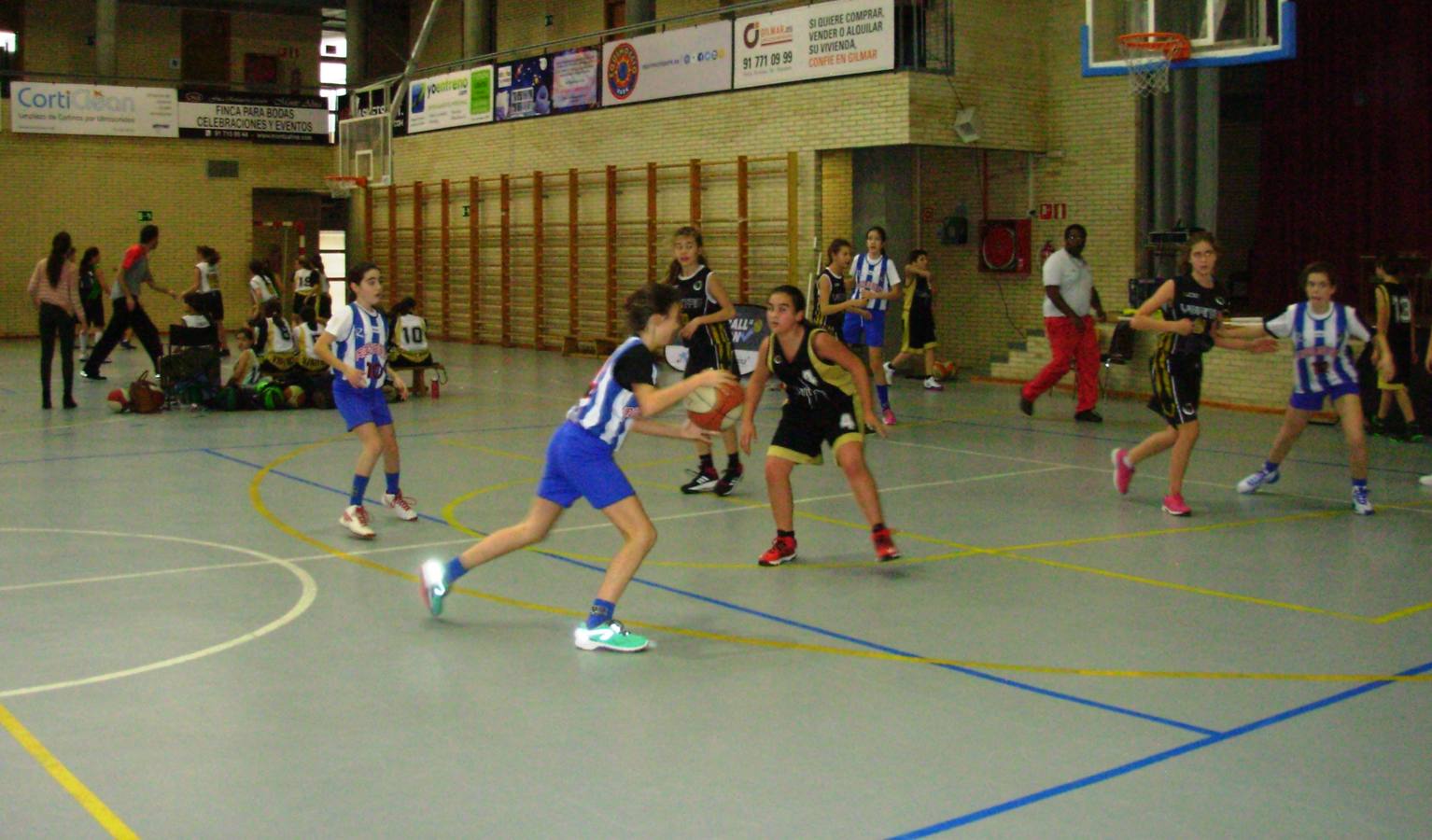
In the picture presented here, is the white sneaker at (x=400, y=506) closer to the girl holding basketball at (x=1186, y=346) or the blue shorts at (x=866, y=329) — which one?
the girl holding basketball at (x=1186, y=346)

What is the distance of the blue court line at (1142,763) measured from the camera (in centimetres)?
434

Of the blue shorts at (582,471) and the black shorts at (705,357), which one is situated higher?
the black shorts at (705,357)

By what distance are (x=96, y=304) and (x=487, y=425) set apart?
932 cm

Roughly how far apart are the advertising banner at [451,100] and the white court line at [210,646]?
20.1m

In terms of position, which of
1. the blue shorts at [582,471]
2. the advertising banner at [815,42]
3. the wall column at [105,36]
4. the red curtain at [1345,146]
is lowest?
the blue shorts at [582,471]

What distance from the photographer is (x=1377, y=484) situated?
11.3 meters

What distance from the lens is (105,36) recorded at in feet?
100

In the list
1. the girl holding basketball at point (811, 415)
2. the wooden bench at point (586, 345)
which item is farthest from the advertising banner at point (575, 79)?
the girl holding basketball at point (811, 415)

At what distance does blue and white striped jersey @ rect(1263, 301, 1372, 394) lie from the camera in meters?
9.80

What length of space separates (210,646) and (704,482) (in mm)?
5042

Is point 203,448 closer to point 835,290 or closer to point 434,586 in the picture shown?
point 835,290

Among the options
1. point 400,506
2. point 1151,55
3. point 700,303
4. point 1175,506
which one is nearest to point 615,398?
point 400,506

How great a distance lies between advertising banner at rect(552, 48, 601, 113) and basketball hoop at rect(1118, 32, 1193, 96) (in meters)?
11.4

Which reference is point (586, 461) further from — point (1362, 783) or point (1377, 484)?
point (1377, 484)
